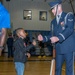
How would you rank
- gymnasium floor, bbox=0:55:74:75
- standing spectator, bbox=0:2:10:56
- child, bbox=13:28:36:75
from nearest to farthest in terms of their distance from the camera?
standing spectator, bbox=0:2:10:56 < child, bbox=13:28:36:75 < gymnasium floor, bbox=0:55:74:75

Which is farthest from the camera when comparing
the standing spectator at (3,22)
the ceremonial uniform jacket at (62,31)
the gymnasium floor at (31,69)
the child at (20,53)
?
the gymnasium floor at (31,69)

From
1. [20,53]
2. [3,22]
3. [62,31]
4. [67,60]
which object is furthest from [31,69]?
[3,22]

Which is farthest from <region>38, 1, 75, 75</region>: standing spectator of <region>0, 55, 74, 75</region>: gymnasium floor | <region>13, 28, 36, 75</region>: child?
<region>0, 55, 74, 75</region>: gymnasium floor

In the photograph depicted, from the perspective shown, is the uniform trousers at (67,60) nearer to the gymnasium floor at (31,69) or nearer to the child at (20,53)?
the child at (20,53)

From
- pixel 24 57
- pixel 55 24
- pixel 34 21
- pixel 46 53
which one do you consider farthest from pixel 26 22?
pixel 55 24

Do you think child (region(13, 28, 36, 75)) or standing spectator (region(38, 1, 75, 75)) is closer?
standing spectator (region(38, 1, 75, 75))

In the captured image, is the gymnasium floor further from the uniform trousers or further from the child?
the uniform trousers

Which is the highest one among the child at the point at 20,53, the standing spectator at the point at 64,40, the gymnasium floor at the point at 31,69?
the standing spectator at the point at 64,40

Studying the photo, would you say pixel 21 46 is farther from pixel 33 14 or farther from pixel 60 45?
pixel 33 14

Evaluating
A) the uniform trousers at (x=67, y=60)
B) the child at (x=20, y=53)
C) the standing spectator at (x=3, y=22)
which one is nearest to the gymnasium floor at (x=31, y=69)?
the child at (x=20, y=53)

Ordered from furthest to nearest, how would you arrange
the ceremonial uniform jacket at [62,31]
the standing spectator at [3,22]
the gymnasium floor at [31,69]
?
the gymnasium floor at [31,69] → the ceremonial uniform jacket at [62,31] → the standing spectator at [3,22]

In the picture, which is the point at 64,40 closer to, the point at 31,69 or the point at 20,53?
the point at 20,53

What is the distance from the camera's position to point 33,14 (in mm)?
20797

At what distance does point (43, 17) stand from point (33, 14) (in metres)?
0.85
